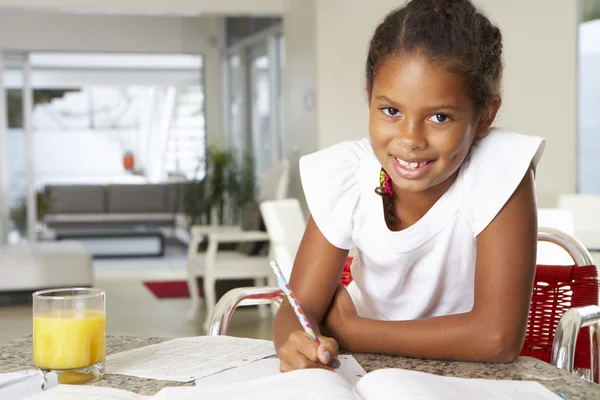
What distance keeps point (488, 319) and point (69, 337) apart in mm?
542

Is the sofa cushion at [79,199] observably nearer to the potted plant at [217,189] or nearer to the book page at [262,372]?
the potted plant at [217,189]

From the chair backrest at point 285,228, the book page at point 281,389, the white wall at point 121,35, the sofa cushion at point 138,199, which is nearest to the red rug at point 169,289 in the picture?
the white wall at point 121,35

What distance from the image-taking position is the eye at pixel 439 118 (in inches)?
41.5

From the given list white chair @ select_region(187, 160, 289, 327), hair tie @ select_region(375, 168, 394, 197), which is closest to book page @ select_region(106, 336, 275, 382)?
hair tie @ select_region(375, 168, 394, 197)

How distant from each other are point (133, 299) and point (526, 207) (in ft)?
17.7

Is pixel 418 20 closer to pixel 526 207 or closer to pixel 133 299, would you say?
pixel 526 207

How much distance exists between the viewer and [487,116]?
115 cm

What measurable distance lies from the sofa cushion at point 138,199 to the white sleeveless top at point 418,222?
853 centimetres

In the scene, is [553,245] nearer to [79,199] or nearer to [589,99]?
[589,99]

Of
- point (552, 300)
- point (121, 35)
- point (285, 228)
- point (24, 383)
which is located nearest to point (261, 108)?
point (121, 35)

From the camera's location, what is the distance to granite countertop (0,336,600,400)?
33.6 inches

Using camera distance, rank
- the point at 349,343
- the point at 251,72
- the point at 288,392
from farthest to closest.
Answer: the point at 251,72
the point at 349,343
the point at 288,392

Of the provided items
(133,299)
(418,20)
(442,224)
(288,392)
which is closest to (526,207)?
(442,224)

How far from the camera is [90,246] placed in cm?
902
